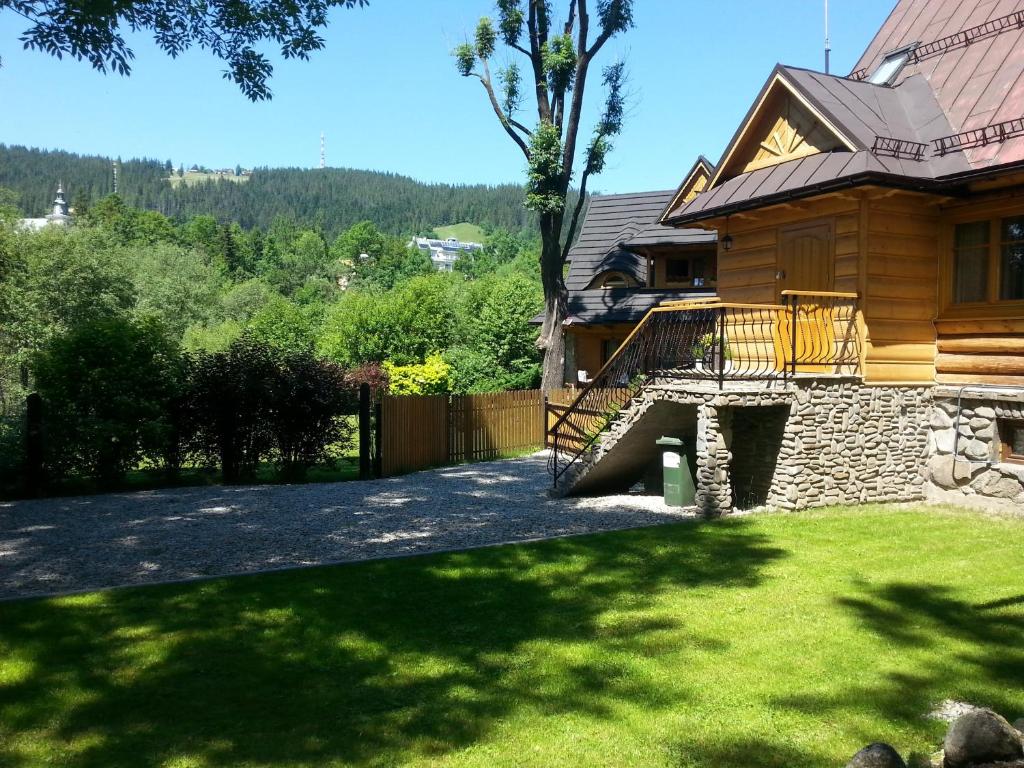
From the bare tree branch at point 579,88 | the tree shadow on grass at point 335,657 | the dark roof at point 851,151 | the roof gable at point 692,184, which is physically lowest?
the tree shadow on grass at point 335,657

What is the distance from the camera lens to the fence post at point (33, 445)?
14570mm

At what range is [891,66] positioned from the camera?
14.4 metres

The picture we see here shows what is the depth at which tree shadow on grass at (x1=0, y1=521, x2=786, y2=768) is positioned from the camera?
5145 millimetres

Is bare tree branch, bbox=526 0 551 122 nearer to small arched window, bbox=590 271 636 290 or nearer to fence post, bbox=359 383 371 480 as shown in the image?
small arched window, bbox=590 271 636 290

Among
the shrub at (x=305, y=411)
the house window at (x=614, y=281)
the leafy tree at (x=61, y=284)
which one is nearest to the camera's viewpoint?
the shrub at (x=305, y=411)

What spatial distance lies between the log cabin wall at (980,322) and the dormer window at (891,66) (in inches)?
130

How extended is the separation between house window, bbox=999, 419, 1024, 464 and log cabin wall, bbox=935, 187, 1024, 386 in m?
0.57

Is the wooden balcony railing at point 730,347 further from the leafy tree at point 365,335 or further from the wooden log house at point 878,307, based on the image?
the leafy tree at point 365,335

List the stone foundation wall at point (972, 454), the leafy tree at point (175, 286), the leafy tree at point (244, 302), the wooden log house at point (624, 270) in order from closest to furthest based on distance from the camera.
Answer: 1. the stone foundation wall at point (972, 454)
2. the wooden log house at point (624, 270)
3. the leafy tree at point (175, 286)
4. the leafy tree at point (244, 302)

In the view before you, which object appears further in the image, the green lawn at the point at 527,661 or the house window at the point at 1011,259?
the house window at the point at 1011,259

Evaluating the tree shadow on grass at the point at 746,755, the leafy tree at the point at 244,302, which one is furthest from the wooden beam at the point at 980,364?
the leafy tree at the point at 244,302

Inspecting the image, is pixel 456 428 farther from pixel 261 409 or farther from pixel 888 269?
pixel 888 269

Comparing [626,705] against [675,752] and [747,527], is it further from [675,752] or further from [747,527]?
[747,527]

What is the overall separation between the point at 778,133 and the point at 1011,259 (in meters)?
4.16
